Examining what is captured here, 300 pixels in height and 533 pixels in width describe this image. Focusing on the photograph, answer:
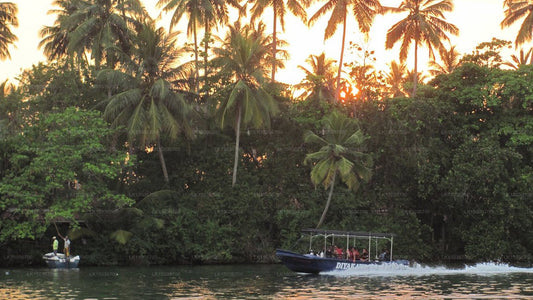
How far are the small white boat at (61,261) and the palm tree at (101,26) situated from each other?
17279 millimetres

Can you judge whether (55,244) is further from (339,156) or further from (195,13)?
(195,13)

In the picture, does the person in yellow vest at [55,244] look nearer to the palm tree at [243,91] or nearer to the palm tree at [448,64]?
the palm tree at [243,91]

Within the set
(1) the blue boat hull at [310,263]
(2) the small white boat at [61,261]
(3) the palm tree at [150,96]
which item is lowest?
(2) the small white boat at [61,261]

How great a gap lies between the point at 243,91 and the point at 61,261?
16.7 m

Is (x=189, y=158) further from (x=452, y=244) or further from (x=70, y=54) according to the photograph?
(x=452, y=244)

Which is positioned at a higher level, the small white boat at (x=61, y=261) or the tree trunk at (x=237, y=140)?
the tree trunk at (x=237, y=140)

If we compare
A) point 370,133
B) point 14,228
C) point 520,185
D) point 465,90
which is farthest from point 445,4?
point 14,228

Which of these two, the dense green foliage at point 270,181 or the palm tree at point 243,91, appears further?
the palm tree at point 243,91

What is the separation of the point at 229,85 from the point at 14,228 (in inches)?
693

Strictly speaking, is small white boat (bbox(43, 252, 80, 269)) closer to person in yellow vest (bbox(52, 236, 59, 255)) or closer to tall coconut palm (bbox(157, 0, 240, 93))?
person in yellow vest (bbox(52, 236, 59, 255))

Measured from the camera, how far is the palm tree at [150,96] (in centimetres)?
4597

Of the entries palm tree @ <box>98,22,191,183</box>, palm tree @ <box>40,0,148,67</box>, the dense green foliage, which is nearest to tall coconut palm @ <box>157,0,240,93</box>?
palm tree @ <box>40,0,148,67</box>

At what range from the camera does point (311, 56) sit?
7900 centimetres

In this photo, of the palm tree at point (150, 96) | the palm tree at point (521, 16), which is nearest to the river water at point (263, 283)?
the palm tree at point (150, 96)
